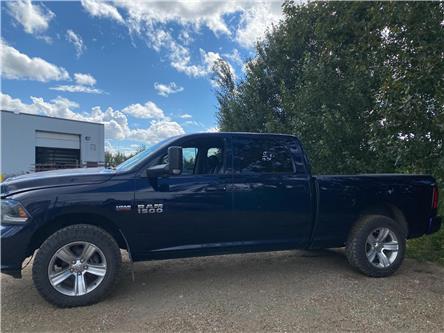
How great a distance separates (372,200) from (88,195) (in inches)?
149

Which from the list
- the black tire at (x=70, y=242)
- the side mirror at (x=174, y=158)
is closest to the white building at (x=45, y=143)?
the black tire at (x=70, y=242)

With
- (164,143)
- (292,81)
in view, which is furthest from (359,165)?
(164,143)

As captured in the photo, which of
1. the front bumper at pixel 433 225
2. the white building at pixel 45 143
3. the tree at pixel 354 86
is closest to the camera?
the front bumper at pixel 433 225

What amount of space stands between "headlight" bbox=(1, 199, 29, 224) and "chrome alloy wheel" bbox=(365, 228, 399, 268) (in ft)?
14.1

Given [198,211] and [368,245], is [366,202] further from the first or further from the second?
[198,211]

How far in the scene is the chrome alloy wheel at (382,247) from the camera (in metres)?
5.24

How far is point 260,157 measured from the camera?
5.02m

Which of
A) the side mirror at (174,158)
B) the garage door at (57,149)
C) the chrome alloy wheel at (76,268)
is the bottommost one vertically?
the chrome alloy wheel at (76,268)

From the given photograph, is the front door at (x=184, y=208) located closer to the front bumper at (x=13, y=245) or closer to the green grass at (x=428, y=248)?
the front bumper at (x=13, y=245)

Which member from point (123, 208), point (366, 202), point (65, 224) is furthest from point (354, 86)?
point (65, 224)

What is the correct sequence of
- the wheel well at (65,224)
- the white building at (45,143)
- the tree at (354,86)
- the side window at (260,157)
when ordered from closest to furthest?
the wheel well at (65,224), the side window at (260,157), the tree at (354,86), the white building at (45,143)

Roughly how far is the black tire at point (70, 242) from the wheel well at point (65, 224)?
127mm

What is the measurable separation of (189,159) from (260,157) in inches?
37.5

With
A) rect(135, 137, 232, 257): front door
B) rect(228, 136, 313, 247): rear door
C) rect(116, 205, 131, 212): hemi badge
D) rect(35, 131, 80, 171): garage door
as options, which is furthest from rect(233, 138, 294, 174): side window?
rect(35, 131, 80, 171): garage door
